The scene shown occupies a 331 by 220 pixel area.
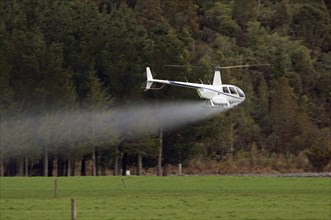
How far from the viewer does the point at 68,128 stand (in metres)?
88.2

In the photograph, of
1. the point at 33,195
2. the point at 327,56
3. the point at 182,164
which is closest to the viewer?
the point at 33,195

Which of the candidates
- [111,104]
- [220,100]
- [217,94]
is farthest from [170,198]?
[111,104]

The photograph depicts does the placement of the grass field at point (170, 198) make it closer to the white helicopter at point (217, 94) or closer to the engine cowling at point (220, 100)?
the engine cowling at point (220, 100)

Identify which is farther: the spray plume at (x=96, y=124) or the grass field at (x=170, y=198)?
the spray plume at (x=96, y=124)

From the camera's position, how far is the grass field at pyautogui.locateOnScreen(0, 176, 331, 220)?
146ft

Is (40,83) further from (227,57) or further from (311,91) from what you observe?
(311,91)

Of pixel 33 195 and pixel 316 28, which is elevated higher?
pixel 316 28

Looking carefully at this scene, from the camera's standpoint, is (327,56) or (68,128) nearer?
(68,128)

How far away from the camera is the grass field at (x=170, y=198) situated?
146 feet

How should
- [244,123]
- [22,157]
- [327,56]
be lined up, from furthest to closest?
[327,56]
[244,123]
[22,157]

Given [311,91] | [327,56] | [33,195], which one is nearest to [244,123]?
[311,91]

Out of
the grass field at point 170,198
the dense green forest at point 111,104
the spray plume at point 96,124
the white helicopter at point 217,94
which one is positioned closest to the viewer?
the grass field at point 170,198

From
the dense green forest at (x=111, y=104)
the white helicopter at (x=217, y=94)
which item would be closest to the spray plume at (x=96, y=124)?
the dense green forest at (x=111, y=104)

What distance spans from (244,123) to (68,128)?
30396 mm
